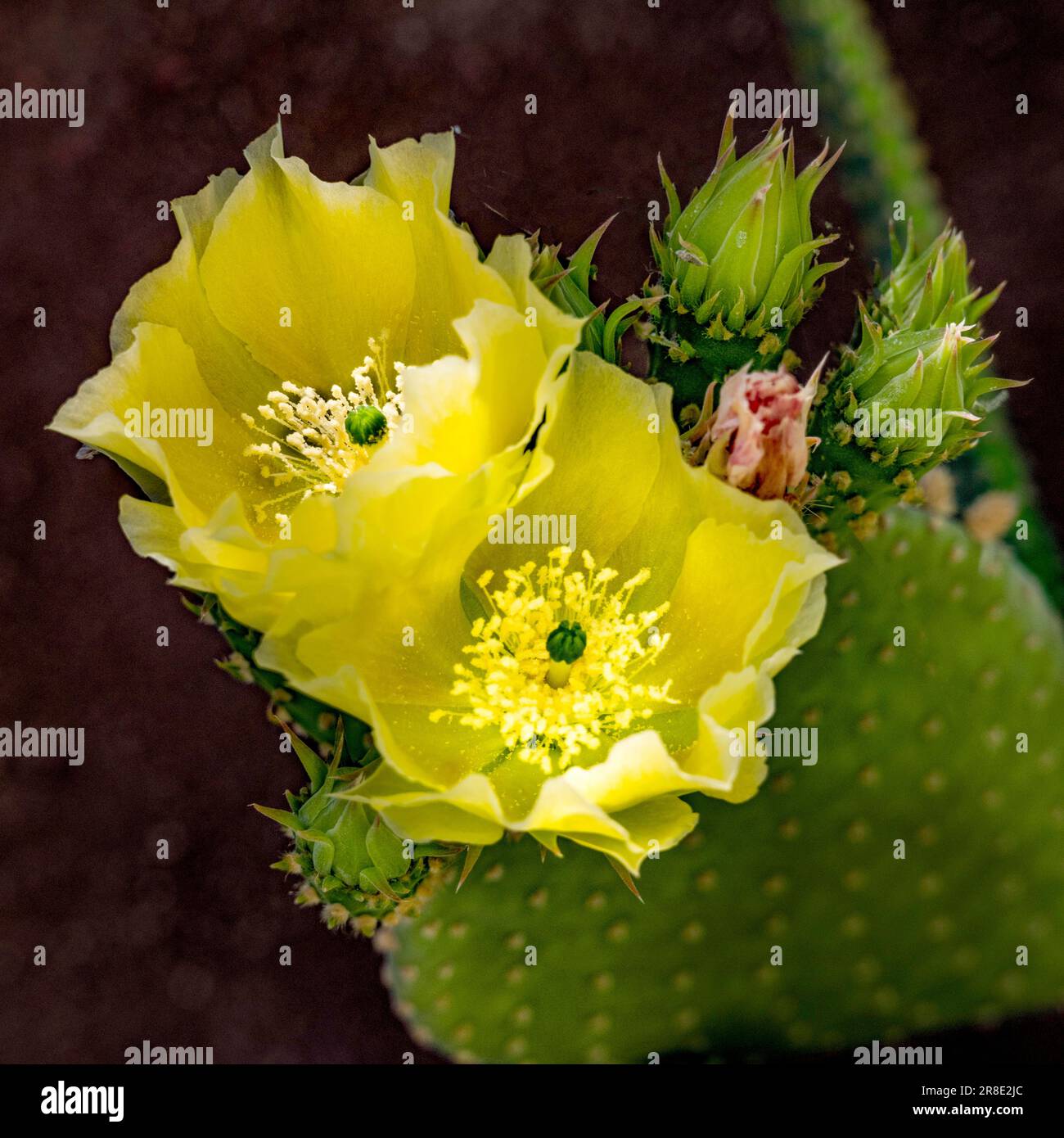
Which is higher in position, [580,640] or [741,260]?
[741,260]

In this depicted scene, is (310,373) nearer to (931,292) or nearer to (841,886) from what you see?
(931,292)

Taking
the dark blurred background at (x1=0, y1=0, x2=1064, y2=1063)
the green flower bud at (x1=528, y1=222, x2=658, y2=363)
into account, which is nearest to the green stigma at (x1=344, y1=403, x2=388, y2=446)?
the green flower bud at (x1=528, y1=222, x2=658, y2=363)

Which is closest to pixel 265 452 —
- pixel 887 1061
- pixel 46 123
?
pixel 887 1061

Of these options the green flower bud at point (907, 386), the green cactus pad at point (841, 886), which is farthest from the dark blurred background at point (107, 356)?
the green flower bud at point (907, 386)

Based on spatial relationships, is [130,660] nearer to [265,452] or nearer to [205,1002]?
[205,1002]

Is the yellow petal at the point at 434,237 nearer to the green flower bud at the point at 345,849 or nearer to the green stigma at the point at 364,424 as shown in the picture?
the green stigma at the point at 364,424

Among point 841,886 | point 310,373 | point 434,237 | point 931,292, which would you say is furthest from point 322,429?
point 841,886
